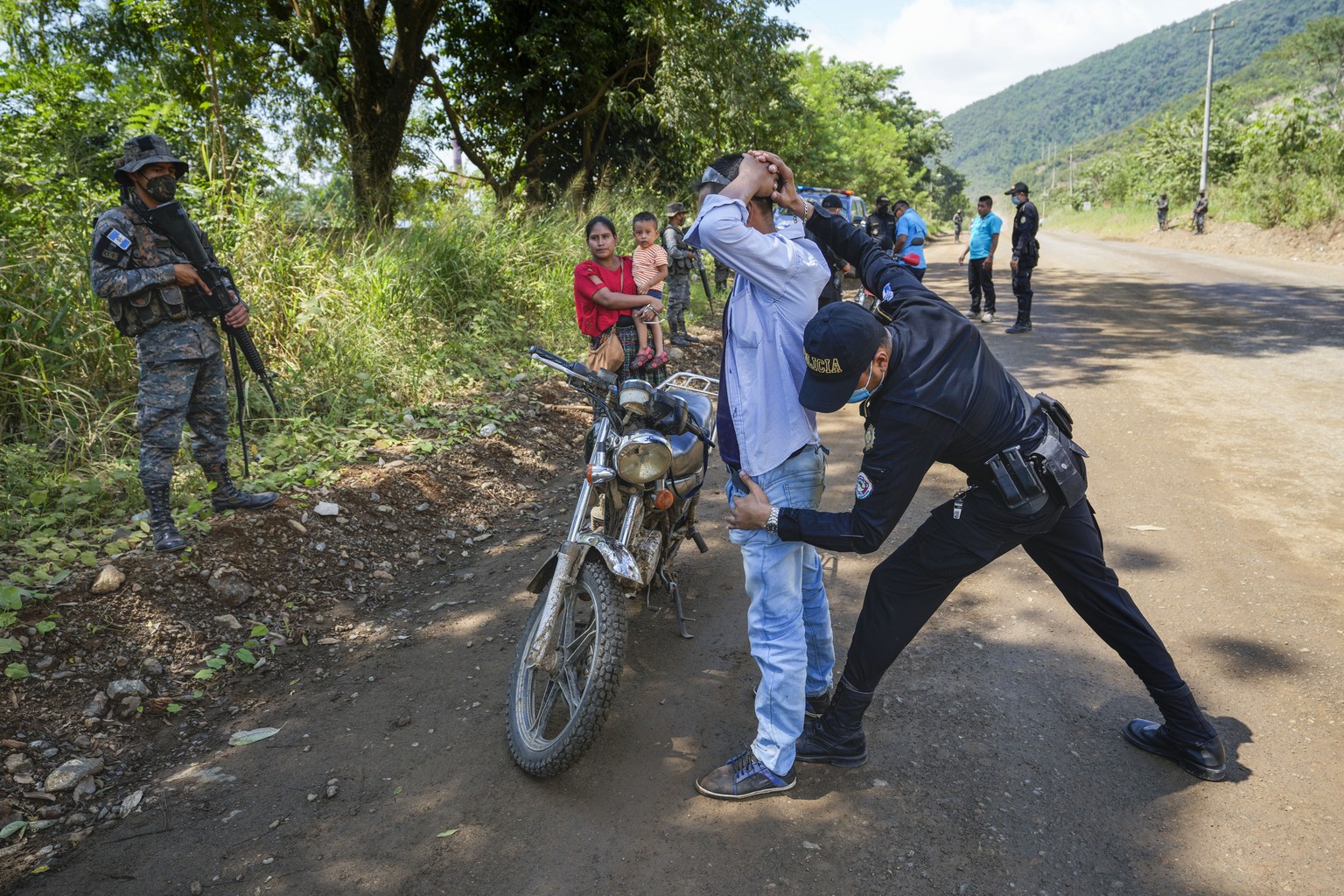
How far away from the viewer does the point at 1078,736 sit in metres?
2.90

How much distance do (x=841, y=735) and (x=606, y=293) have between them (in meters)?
3.44

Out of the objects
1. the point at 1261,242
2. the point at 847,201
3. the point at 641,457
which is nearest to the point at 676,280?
the point at 847,201

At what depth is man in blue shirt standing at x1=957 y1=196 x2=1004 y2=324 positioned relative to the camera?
10.7m

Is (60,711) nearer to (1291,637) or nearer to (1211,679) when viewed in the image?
(1211,679)

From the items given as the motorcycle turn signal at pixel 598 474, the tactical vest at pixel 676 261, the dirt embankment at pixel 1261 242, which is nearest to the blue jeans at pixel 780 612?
the motorcycle turn signal at pixel 598 474

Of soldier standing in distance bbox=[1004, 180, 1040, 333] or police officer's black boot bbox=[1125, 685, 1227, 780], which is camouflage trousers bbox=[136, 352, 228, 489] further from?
soldier standing in distance bbox=[1004, 180, 1040, 333]

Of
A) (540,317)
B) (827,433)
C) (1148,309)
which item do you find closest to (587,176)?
(540,317)

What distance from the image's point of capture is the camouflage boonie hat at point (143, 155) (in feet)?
12.9

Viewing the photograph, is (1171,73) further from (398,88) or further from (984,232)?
(398,88)

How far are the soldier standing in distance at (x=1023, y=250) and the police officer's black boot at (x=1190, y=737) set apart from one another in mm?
8403

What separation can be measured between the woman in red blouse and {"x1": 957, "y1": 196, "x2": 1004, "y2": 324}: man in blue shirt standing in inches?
248

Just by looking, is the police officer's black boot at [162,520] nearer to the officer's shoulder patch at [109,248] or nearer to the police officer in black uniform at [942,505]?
the officer's shoulder patch at [109,248]

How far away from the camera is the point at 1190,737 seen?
2658 millimetres

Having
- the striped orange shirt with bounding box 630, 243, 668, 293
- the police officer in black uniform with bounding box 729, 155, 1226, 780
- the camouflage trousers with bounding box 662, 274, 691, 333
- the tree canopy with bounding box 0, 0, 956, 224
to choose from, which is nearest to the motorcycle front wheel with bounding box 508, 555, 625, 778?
the police officer in black uniform with bounding box 729, 155, 1226, 780
